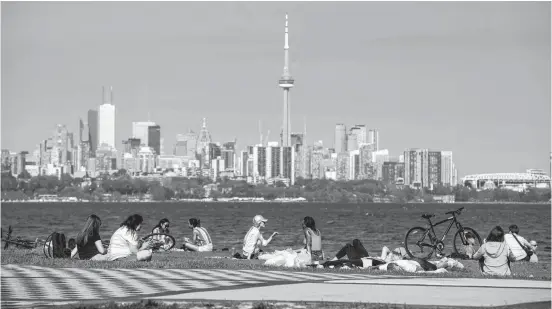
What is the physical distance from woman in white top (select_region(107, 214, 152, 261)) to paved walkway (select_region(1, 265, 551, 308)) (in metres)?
2.25

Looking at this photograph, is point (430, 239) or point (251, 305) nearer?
point (251, 305)

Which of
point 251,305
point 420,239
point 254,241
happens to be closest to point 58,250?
point 254,241

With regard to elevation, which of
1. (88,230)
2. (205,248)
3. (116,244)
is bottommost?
(205,248)

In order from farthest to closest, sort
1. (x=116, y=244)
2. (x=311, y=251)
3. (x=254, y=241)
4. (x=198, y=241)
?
1. (x=198, y=241)
2. (x=254, y=241)
3. (x=311, y=251)
4. (x=116, y=244)

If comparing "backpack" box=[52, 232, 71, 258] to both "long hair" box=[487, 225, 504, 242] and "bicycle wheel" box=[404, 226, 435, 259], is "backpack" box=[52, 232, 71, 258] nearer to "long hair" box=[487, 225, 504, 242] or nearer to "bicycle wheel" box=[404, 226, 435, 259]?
"bicycle wheel" box=[404, 226, 435, 259]

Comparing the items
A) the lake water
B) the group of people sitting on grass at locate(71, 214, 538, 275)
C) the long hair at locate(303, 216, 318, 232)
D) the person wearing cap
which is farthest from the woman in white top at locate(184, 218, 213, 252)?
the lake water

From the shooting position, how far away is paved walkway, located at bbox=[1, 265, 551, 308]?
15.1 metres

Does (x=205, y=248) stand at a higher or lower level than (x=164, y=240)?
lower

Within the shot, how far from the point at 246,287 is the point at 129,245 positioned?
634 centimetres

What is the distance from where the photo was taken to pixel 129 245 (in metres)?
22.6

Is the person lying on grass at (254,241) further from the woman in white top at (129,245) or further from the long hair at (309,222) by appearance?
the woman in white top at (129,245)

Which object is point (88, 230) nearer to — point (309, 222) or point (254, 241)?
point (254, 241)

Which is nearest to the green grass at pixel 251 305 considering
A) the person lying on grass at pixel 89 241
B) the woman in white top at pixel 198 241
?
the person lying on grass at pixel 89 241

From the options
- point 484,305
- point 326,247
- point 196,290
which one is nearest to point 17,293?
point 196,290
